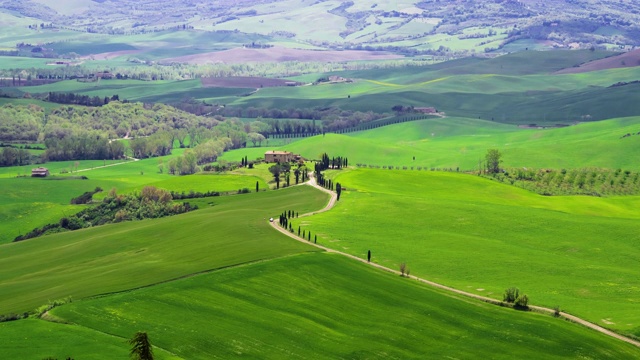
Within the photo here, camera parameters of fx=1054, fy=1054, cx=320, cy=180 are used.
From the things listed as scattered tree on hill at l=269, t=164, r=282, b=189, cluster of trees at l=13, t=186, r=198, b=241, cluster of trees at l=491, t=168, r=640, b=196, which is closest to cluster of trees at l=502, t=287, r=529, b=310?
cluster of trees at l=13, t=186, r=198, b=241

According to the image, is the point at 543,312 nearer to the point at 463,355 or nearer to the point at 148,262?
the point at 463,355

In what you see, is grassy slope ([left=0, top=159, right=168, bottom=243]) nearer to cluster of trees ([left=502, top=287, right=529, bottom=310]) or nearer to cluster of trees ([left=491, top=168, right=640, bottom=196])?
cluster of trees ([left=491, top=168, right=640, bottom=196])

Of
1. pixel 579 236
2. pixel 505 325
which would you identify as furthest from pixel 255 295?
pixel 579 236

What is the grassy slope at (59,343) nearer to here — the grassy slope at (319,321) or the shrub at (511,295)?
the grassy slope at (319,321)

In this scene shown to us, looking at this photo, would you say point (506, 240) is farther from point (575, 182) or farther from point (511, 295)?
point (575, 182)

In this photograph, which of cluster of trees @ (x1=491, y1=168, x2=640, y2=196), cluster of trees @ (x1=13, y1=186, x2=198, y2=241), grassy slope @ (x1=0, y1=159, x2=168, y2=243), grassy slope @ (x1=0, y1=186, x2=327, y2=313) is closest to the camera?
grassy slope @ (x1=0, y1=186, x2=327, y2=313)

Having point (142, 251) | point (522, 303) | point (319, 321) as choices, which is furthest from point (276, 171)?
point (319, 321)

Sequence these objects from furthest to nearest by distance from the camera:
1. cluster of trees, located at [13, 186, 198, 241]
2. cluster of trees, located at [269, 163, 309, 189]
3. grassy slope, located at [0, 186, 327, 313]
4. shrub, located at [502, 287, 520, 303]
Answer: cluster of trees, located at [269, 163, 309, 189] → cluster of trees, located at [13, 186, 198, 241] → grassy slope, located at [0, 186, 327, 313] → shrub, located at [502, 287, 520, 303]
